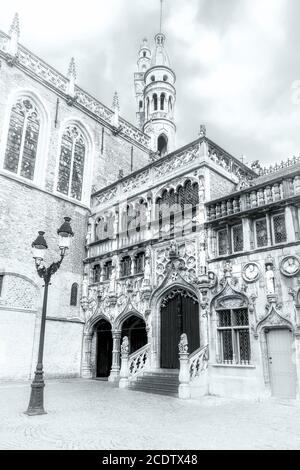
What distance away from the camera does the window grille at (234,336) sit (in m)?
12.7

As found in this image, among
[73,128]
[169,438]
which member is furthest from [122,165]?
[169,438]

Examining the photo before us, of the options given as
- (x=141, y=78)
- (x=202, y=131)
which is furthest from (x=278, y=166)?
(x=141, y=78)

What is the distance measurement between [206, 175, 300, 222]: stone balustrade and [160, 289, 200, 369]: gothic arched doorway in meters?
3.57

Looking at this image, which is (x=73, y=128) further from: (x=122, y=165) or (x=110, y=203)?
(x=110, y=203)

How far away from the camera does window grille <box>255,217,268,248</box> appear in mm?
13070

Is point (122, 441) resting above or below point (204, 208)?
below

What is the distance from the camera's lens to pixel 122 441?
644cm

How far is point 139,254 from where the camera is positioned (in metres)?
17.8

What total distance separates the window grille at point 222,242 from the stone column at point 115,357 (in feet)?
22.6

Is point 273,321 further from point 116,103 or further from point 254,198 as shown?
point 116,103

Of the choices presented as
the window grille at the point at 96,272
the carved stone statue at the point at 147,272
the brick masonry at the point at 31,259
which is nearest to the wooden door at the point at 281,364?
the carved stone statue at the point at 147,272

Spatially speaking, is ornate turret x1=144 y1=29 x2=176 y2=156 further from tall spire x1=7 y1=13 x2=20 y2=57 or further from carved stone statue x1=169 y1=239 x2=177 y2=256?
carved stone statue x1=169 y1=239 x2=177 y2=256

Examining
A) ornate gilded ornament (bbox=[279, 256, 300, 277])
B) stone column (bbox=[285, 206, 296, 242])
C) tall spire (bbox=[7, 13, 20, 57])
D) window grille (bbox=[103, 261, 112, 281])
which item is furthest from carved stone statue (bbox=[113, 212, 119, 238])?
tall spire (bbox=[7, 13, 20, 57])
